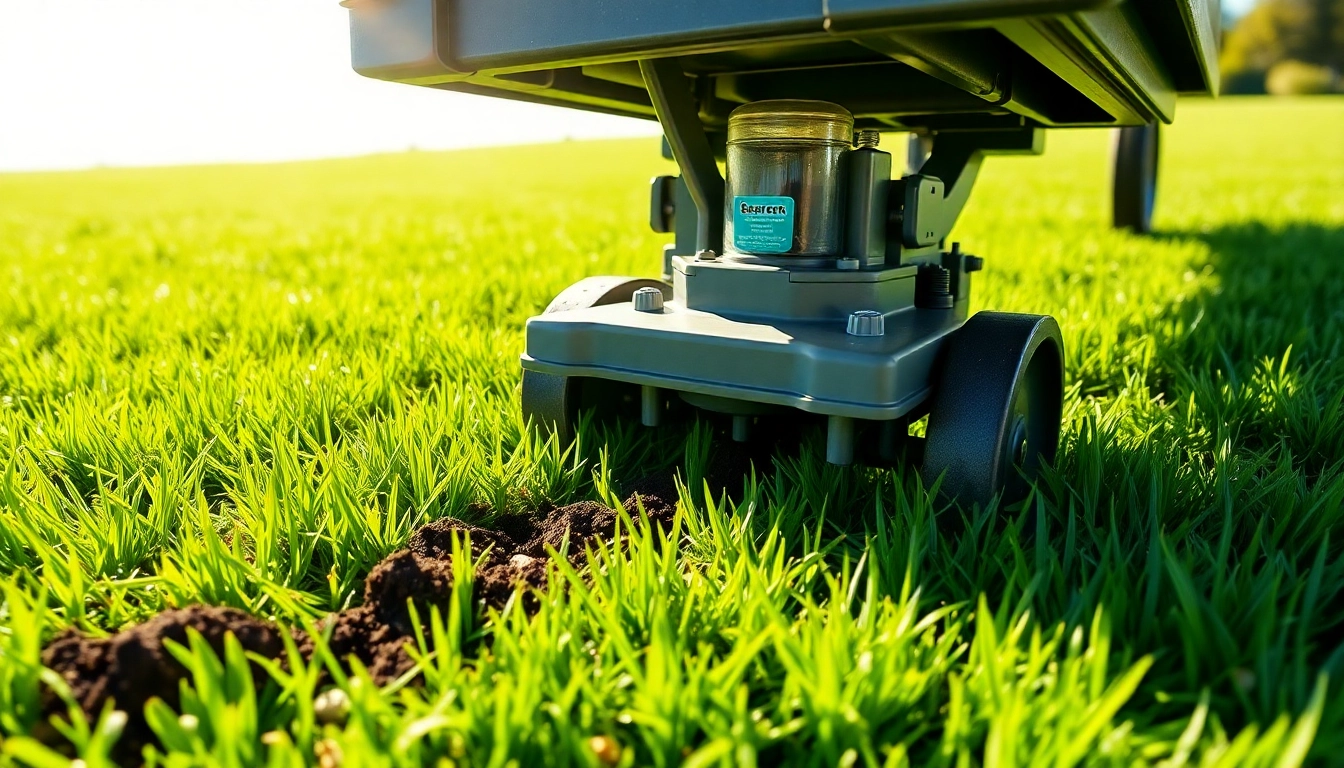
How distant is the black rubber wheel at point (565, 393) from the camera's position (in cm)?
177

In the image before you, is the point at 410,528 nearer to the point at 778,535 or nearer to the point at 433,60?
the point at 778,535

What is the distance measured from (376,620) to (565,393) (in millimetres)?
632

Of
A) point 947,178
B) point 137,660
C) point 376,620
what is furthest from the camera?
point 947,178

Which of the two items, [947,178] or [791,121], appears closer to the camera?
[791,121]

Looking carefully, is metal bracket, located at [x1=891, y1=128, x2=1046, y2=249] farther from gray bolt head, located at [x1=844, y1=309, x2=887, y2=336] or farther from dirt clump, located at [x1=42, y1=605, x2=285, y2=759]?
dirt clump, located at [x1=42, y1=605, x2=285, y2=759]

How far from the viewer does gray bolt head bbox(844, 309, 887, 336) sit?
1.48 meters

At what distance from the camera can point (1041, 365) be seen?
1.76m

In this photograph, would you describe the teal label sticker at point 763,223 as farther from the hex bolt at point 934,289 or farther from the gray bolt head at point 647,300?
the hex bolt at point 934,289

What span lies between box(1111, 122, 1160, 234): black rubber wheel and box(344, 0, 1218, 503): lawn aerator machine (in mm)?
2640

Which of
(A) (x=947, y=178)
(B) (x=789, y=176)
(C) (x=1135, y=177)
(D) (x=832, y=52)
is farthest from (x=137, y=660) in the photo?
(C) (x=1135, y=177)

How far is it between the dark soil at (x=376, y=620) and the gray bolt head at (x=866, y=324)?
0.43 meters

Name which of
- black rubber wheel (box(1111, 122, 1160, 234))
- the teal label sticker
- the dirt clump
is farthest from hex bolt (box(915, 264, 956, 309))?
black rubber wheel (box(1111, 122, 1160, 234))

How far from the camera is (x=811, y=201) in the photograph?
1.66m

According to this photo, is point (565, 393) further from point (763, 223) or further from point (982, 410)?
point (982, 410)
